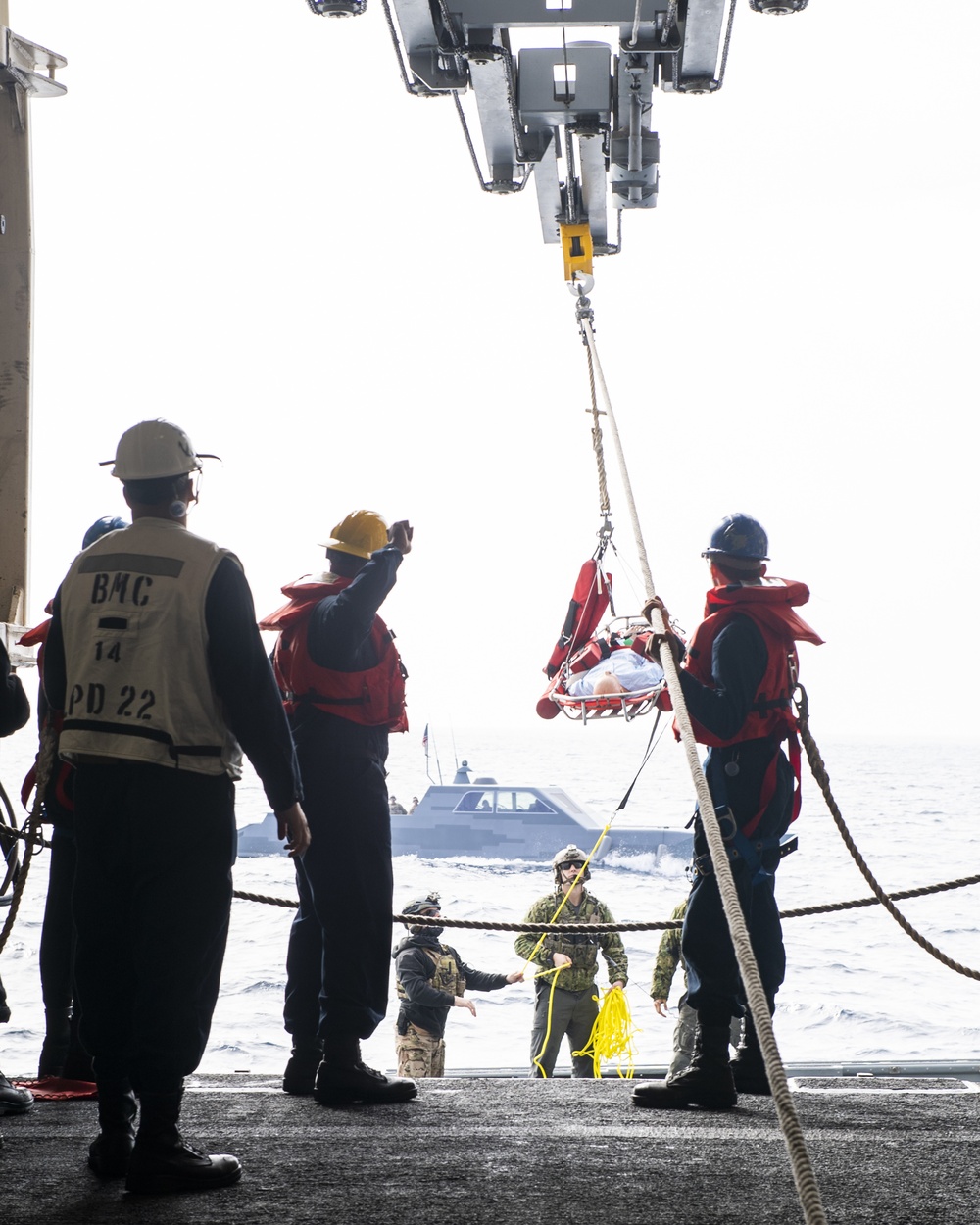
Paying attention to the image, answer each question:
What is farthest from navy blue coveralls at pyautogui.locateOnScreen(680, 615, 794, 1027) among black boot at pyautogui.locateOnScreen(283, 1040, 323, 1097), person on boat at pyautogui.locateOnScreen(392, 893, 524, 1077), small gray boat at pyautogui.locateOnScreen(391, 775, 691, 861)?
small gray boat at pyautogui.locateOnScreen(391, 775, 691, 861)

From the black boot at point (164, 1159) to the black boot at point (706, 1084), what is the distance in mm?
1363

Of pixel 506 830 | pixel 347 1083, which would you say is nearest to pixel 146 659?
pixel 347 1083

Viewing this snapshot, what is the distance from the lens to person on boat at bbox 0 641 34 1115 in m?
3.12

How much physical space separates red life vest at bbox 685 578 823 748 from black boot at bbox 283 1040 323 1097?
1.47m

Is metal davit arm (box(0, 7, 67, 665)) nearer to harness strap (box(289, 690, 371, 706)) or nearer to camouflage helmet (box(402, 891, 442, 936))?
harness strap (box(289, 690, 371, 706))

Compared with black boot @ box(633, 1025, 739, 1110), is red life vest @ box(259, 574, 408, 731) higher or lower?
higher

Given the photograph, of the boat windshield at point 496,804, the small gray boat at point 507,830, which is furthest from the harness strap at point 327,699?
the boat windshield at point 496,804

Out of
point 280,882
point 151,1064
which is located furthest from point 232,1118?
point 280,882

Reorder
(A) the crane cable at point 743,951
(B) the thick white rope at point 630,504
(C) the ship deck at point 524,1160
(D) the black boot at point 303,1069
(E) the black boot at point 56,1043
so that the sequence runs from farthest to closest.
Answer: (E) the black boot at point 56,1043
(D) the black boot at point 303,1069
(B) the thick white rope at point 630,504
(C) the ship deck at point 524,1160
(A) the crane cable at point 743,951

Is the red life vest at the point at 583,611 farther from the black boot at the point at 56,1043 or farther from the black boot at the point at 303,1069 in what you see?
the black boot at the point at 56,1043

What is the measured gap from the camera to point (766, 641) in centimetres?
352

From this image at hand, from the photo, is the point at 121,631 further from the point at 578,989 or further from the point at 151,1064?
the point at 578,989

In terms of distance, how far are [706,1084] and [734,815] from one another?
29.0 inches

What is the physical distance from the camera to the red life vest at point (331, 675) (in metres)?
3.49
